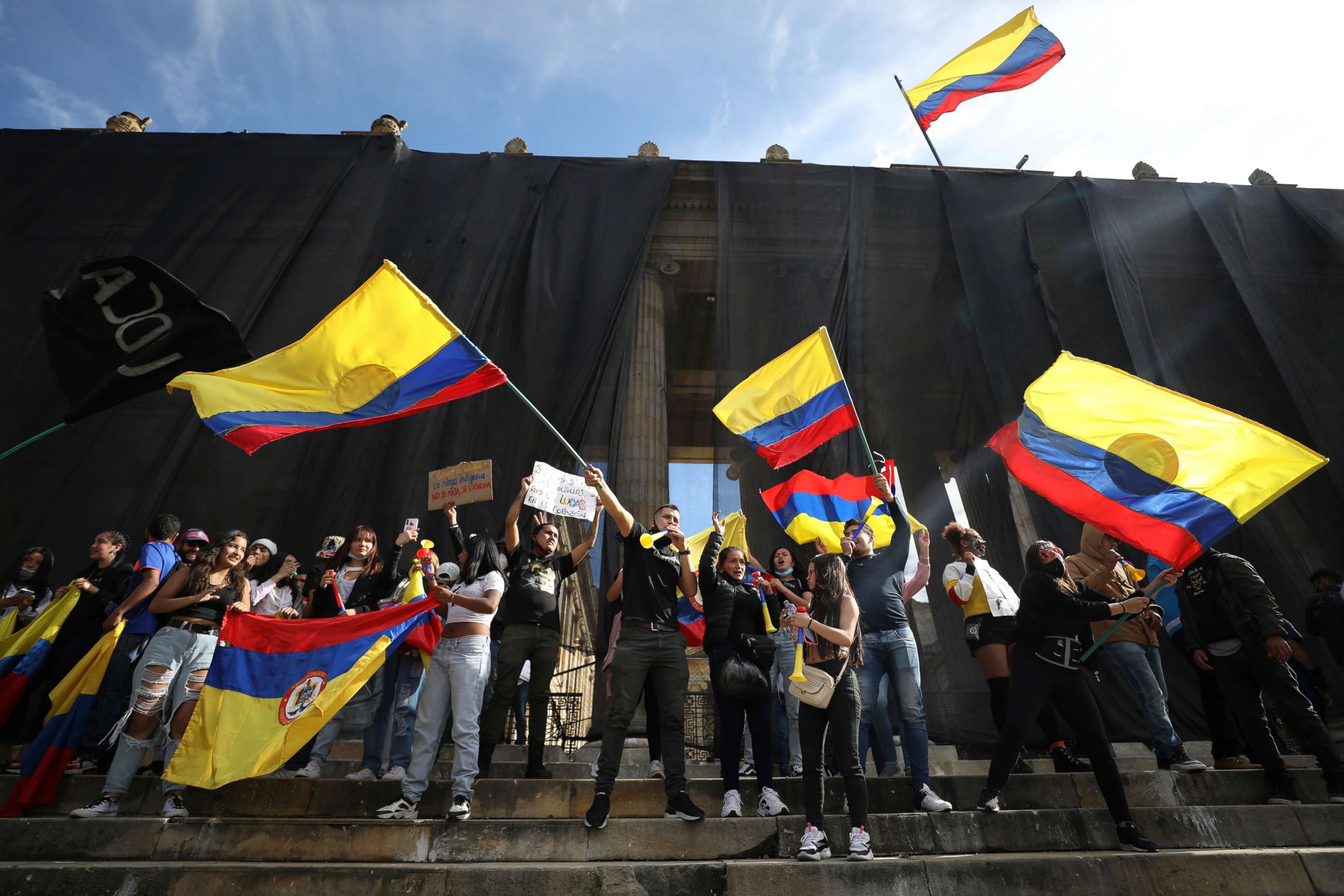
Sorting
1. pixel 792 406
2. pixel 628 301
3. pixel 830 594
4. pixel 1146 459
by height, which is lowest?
pixel 830 594

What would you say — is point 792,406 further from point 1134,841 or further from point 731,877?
point 731,877

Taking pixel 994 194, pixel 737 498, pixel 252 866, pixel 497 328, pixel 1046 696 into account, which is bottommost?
pixel 252 866

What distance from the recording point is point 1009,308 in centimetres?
923

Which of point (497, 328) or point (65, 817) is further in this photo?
point (497, 328)

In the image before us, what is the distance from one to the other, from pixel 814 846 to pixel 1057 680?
1464mm

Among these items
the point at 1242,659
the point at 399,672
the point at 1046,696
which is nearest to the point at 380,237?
the point at 399,672

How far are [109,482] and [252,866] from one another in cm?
645

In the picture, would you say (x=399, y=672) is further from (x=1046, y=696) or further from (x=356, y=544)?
(x=1046, y=696)

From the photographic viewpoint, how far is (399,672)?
4.56 m

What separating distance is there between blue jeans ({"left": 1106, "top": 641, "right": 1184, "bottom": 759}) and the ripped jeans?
549 cm

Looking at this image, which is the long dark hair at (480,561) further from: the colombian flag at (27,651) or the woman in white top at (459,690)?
the colombian flag at (27,651)

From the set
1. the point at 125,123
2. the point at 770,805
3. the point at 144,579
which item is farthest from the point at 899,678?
the point at 125,123

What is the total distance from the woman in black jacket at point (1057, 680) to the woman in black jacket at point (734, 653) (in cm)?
112

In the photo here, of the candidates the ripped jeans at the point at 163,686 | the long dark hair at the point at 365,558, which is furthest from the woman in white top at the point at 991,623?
the ripped jeans at the point at 163,686
